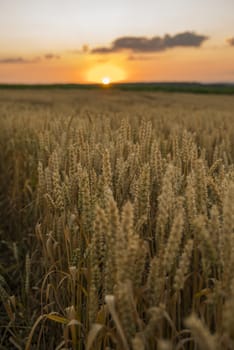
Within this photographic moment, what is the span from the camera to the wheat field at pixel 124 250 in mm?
910

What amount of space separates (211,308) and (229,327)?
0.41 m

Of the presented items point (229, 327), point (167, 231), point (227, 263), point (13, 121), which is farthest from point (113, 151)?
point (13, 121)

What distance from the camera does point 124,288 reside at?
0.86 m

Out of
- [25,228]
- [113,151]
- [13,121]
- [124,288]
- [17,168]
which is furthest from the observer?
[13,121]

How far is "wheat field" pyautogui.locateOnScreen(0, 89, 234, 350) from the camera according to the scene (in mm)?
910

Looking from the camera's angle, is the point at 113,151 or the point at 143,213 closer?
the point at 143,213

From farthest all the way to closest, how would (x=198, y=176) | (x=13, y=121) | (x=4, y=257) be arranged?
(x=13, y=121) → (x=4, y=257) → (x=198, y=176)

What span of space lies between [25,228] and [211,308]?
79.3 inches

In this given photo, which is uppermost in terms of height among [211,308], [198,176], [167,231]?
[198,176]

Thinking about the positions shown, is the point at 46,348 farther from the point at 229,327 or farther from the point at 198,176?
the point at 229,327

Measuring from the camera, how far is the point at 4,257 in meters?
2.75

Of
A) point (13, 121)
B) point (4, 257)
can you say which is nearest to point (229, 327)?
point (4, 257)

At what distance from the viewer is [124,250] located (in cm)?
90

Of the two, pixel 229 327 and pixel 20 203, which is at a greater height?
pixel 229 327
